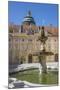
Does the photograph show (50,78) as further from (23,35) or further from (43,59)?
(23,35)

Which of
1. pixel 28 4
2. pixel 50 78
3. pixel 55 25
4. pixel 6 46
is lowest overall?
pixel 50 78

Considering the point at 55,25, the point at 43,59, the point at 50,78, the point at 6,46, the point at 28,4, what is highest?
the point at 28,4

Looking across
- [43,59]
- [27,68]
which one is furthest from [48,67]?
[27,68]

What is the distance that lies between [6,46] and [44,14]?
0.62 meters

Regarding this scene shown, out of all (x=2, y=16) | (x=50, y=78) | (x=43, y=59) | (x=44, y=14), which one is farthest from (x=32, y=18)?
(x=50, y=78)

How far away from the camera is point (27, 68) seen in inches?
92.6

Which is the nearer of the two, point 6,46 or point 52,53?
point 6,46

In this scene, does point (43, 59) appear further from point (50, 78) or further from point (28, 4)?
point (28, 4)

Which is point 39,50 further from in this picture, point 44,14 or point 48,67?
point 44,14

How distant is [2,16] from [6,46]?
0.36 metres

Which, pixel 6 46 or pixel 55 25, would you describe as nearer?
pixel 6 46

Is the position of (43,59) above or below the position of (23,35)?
below

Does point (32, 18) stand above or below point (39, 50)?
above

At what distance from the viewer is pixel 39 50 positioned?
240 cm
